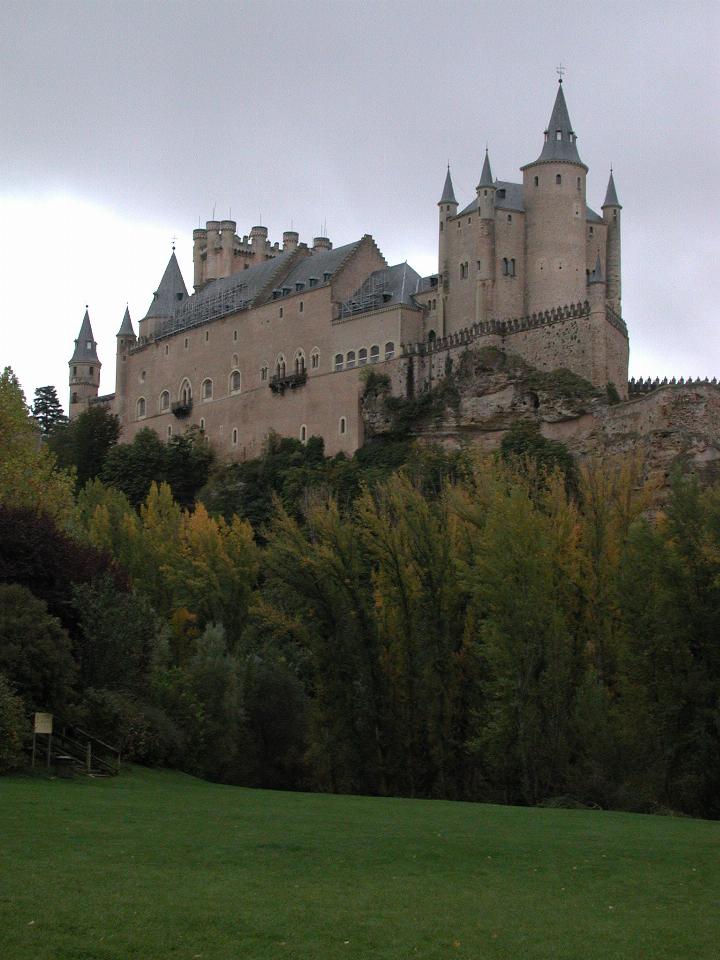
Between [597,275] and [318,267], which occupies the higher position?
[318,267]

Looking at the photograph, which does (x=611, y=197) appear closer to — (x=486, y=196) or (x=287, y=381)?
(x=486, y=196)

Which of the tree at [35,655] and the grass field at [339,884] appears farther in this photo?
the tree at [35,655]

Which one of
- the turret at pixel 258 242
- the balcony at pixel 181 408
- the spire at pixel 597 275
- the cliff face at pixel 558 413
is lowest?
the cliff face at pixel 558 413

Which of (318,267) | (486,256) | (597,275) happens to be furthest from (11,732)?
(318,267)

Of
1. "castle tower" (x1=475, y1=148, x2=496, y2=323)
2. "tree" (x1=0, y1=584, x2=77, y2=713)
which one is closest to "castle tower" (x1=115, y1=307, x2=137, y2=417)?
"castle tower" (x1=475, y1=148, x2=496, y2=323)

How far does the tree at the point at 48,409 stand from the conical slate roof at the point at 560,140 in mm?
57837

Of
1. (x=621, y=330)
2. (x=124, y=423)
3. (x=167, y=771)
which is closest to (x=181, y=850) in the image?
(x=167, y=771)

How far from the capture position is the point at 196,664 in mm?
41875

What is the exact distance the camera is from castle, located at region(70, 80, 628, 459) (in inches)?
2771

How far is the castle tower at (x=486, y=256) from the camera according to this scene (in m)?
71.5

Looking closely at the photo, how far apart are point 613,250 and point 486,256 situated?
706cm

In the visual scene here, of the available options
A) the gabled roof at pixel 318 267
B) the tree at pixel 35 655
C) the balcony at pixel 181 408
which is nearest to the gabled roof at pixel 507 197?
the gabled roof at pixel 318 267

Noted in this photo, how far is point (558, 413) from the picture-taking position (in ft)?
222

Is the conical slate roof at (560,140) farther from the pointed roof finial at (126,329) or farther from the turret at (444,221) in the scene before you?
the pointed roof finial at (126,329)
